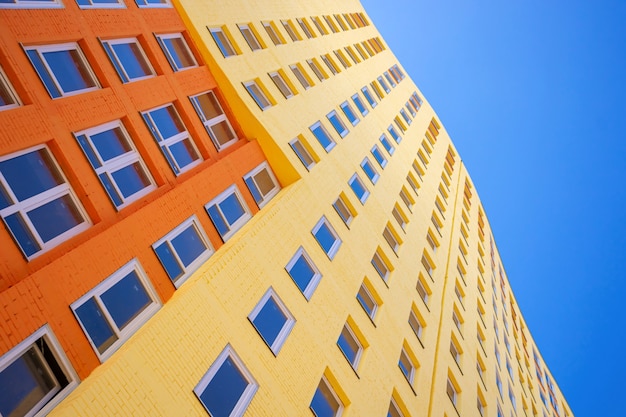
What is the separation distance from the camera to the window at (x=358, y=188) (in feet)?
Answer: 68.4

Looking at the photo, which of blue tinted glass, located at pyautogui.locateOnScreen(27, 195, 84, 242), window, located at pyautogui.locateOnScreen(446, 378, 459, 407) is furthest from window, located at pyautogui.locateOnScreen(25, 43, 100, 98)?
window, located at pyautogui.locateOnScreen(446, 378, 459, 407)

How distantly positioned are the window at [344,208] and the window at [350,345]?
4.80 meters

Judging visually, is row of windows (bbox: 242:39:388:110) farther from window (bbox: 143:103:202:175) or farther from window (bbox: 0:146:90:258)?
window (bbox: 0:146:90:258)

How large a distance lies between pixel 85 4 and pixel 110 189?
18.3 ft

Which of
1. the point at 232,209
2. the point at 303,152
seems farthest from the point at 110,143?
the point at 303,152

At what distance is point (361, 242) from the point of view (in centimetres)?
1859

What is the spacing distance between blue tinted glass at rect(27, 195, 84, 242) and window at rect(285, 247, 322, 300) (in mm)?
5674

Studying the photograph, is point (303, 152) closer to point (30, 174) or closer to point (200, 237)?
point (200, 237)

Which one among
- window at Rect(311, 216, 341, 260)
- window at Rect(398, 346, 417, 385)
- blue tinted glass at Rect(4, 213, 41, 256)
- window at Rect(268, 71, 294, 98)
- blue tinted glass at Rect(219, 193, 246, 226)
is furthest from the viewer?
window at Rect(268, 71, 294, 98)

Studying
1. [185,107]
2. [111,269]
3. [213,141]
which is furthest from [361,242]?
[111,269]

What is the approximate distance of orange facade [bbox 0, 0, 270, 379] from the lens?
28.2 ft

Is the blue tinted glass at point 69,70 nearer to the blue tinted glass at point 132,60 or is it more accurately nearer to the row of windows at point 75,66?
the row of windows at point 75,66

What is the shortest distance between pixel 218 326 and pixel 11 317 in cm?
388

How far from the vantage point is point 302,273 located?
46.8ft
